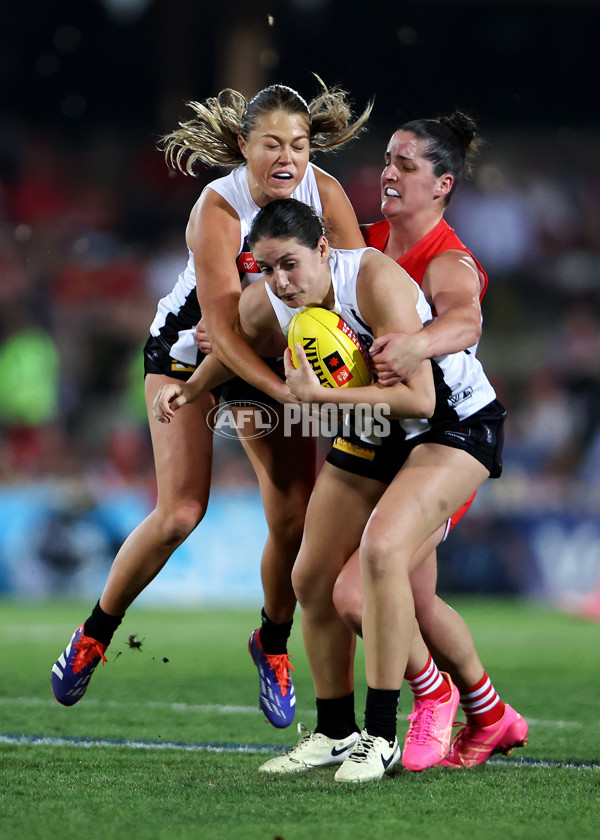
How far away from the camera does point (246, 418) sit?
480 centimetres

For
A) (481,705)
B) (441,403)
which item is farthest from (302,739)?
(441,403)

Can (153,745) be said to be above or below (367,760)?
below

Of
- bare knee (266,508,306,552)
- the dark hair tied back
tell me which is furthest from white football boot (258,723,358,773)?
the dark hair tied back

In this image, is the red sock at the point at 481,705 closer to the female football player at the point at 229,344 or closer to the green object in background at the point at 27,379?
the female football player at the point at 229,344

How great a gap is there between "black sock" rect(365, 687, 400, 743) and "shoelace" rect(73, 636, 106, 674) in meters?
1.44

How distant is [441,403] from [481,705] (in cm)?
111

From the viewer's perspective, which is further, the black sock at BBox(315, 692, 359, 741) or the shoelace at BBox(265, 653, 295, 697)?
the shoelace at BBox(265, 653, 295, 697)

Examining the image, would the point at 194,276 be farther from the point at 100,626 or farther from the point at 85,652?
the point at 85,652

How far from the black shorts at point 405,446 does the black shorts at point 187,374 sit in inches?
31.7

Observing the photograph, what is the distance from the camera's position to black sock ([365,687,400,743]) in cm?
370

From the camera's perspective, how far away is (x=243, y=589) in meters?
10.3

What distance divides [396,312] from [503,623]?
19.0ft

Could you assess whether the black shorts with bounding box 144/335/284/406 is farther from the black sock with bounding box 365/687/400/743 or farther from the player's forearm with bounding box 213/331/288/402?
the black sock with bounding box 365/687/400/743

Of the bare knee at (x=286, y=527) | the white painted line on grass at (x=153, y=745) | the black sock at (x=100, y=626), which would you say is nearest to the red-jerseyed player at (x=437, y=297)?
the white painted line on grass at (x=153, y=745)
